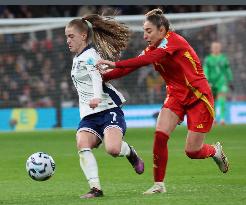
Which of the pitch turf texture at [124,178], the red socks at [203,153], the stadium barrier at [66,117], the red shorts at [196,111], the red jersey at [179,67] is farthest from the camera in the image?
the stadium barrier at [66,117]

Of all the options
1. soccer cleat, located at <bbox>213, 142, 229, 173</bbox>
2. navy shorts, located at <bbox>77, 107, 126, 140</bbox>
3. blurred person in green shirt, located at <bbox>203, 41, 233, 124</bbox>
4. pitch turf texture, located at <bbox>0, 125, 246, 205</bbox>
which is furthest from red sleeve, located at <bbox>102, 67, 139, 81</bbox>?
blurred person in green shirt, located at <bbox>203, 41, 233, 124</bbox>

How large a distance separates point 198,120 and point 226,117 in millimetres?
16197

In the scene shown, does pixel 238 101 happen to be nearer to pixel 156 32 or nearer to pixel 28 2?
pixel 28 2

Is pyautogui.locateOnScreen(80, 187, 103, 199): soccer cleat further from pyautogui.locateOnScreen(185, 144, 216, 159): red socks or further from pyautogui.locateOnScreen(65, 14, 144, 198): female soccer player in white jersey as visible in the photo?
pyautogui.locateOnScreen(185, 144, 216, 159): red socks

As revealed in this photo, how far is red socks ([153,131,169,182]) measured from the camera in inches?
409

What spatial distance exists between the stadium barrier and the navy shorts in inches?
592

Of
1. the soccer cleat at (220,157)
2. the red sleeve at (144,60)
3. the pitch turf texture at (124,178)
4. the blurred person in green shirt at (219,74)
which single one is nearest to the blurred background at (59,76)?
the blurred person in green shirt at (219,74)

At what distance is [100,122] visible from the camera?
34.3 ft

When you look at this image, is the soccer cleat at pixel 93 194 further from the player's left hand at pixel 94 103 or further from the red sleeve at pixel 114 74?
the red sleeve at pixel 114 74

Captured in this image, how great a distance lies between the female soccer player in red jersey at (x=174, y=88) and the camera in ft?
33.7

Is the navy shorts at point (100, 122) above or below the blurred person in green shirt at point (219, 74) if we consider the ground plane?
below

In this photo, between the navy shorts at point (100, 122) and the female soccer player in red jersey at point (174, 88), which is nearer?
the female soccer player in red jersey at point (174, 88)

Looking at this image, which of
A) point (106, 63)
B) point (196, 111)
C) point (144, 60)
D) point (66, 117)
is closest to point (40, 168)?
point (106, 63)

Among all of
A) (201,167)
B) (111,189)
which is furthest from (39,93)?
(111,189)
